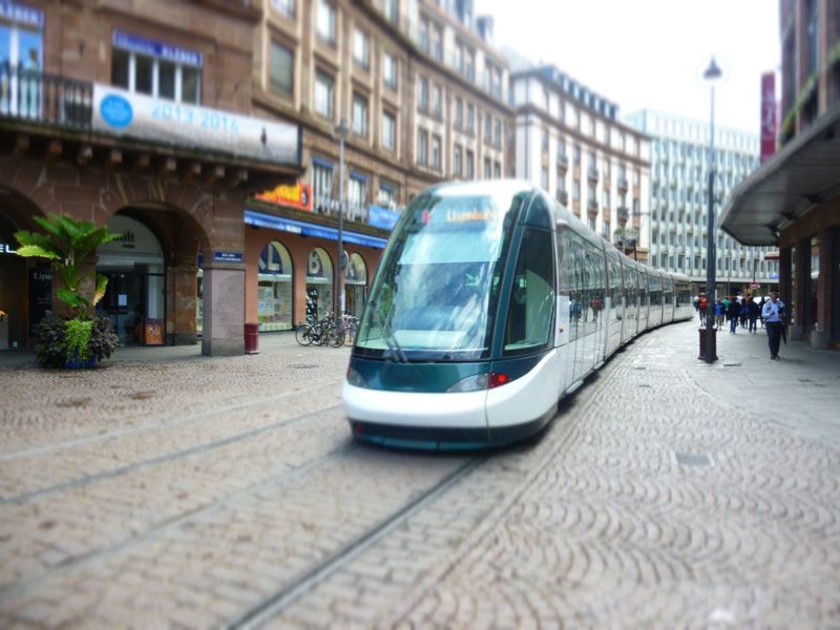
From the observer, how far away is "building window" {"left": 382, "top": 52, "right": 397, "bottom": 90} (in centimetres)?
3317

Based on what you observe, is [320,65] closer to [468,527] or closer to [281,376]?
[281,376]

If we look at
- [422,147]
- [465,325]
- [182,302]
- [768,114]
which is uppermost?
[422,147]

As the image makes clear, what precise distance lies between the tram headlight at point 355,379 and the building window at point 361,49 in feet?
88.1

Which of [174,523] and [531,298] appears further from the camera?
[531,298]

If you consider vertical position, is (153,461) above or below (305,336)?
below

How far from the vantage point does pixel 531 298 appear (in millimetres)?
7070

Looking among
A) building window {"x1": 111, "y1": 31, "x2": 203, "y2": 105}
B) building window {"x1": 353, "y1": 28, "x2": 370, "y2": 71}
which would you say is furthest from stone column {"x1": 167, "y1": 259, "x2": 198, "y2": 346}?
building window {"x1": 353, "y1": 28, "x2": 370, "y2": 71}

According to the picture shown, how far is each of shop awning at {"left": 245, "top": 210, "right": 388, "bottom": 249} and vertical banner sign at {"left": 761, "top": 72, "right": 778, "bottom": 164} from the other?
15.7 m

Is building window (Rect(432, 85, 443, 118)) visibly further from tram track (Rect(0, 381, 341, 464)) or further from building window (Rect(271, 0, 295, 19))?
tram track (Rect(0, 381, 341, 464))

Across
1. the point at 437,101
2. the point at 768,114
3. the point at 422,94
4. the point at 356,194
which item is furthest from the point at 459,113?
the point at 768,114

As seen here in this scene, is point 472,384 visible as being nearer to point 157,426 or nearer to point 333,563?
point 333,563

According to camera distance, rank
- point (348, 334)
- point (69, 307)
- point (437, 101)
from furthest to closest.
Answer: point (437, 101), point (348, 334), point (69, 307)

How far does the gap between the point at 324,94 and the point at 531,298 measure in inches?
943

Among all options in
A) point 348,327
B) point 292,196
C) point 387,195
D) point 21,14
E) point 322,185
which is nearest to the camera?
point 21,14
